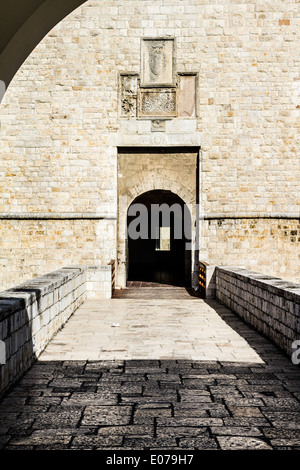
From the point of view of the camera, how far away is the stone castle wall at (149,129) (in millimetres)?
11188

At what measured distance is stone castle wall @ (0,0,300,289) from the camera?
11.2 metres

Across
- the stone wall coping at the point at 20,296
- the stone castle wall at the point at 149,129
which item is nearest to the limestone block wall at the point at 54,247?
the stone castle wall at the point at 149,129

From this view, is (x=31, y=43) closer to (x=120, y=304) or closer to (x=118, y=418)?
(x=118, y=418)

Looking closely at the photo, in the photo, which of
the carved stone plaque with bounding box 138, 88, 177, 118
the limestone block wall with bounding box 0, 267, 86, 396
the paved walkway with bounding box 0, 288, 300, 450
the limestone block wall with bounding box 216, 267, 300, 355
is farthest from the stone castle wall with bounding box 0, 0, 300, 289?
the paved walkway with bounding box 0, 288, 300, 450

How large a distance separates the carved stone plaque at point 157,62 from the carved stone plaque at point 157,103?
0.60ft

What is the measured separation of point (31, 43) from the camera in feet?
9.48

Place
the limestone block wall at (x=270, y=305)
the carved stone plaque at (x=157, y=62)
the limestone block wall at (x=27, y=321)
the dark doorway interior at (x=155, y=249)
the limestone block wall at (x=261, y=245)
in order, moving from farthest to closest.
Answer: the dark doorway interior at (x=155, y=249)
the carved stone plaque at (x=157, y=62)
the limestone block wall at (x=261, y=245)
the limestone block wall at (x=270, y=305)
the limestone block wall at (x=27, y=321)

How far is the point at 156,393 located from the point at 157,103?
892 centimetres

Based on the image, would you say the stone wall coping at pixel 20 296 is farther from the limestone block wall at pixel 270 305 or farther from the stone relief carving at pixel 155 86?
the stone relief carving at pixel 155 86

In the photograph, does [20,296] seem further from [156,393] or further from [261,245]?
[261,245]

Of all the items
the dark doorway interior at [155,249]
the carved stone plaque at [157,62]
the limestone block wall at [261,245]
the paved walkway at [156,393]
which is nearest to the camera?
the paved walkway at [156,393]

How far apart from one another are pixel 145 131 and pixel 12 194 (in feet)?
11.7

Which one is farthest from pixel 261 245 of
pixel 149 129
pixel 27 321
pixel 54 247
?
pixel 27 321
